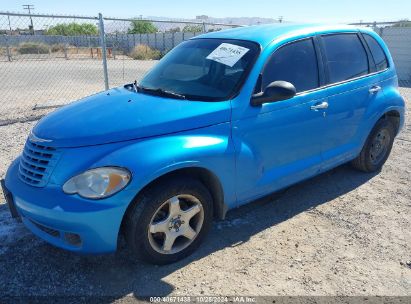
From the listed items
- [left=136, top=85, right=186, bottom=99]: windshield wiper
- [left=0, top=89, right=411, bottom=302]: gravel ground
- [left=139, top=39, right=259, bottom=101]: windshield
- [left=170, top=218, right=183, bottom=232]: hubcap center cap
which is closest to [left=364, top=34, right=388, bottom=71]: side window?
[left=0, top=89, right=411, bottom=302]: gravel ground

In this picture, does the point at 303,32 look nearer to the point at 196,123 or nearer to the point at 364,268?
the point at 196,123

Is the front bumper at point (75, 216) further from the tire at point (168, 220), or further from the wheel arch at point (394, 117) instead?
the wheel arch at point (394, 117)

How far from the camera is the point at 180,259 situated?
3.14m

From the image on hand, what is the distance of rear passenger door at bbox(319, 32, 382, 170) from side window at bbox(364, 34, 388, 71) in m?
0.10

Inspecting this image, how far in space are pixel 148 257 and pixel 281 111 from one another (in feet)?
5.59

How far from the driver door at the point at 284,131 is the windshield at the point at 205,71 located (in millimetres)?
234

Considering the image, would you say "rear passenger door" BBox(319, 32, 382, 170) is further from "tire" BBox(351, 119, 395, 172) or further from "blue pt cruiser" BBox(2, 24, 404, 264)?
"tire" BBox(351, 119, 395, 172)

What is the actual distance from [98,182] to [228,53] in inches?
69.1

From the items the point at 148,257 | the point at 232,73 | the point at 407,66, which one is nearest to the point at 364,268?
the point at 148,257

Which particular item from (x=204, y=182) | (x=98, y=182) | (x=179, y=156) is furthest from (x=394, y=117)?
(x=98, y=182)

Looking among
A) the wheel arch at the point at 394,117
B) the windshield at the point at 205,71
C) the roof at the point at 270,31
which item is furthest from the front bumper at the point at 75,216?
the wheel arch at the point at 394,117

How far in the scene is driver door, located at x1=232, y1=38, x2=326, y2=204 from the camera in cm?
327

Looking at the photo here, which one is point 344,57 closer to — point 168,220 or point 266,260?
point 266,260

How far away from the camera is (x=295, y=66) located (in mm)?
3691
